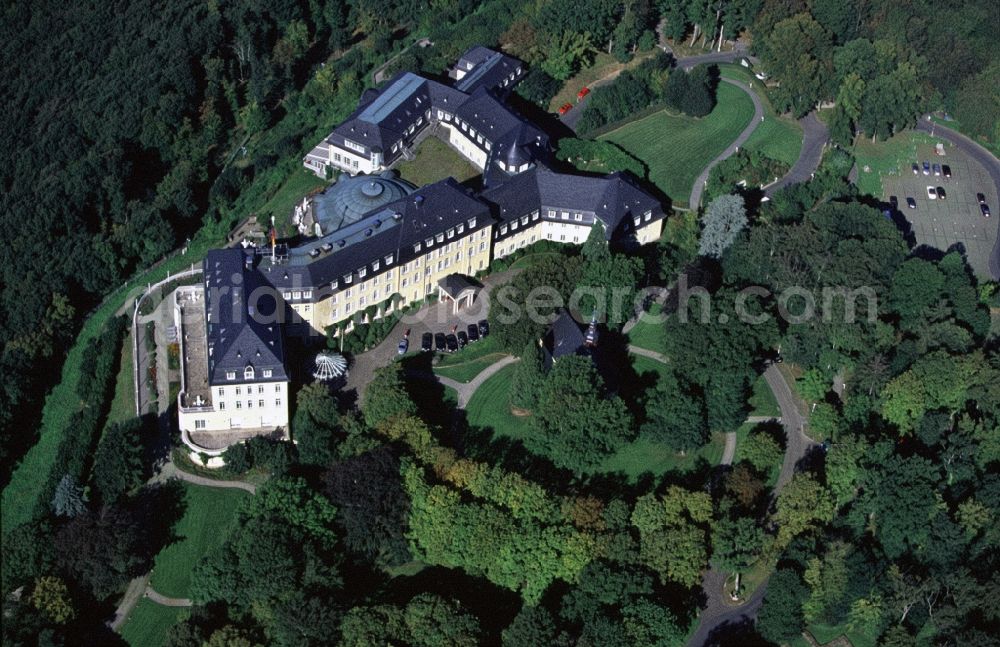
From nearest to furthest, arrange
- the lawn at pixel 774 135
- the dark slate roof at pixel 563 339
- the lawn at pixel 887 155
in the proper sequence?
the dark slate roof at pixel 563 339, the lawn at pixel 887 155, the lawn at pixel 774 135

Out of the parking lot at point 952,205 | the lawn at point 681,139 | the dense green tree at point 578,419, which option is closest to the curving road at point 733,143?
the lawn at point 681,139

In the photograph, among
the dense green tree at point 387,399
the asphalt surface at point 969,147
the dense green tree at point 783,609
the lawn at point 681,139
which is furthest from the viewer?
the asphalt surface at point 969,147

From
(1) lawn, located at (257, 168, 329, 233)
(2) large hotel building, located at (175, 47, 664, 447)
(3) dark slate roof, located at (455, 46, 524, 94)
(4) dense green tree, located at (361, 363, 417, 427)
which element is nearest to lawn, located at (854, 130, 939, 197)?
(2) large hotel building, located at (175, 47, 664, 447)

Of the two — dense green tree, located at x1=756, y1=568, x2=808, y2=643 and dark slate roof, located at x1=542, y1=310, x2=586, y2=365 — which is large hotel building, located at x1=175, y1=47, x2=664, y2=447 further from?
dense green tree, located at x1=756, y1=568, x2=808, y2=643

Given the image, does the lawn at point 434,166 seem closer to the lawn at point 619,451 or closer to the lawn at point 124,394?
the lawn at point 619,451

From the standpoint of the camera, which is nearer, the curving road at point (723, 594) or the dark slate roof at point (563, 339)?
the curving road at point (723, 594)

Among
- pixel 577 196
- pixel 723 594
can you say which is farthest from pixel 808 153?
pixel 723 594
